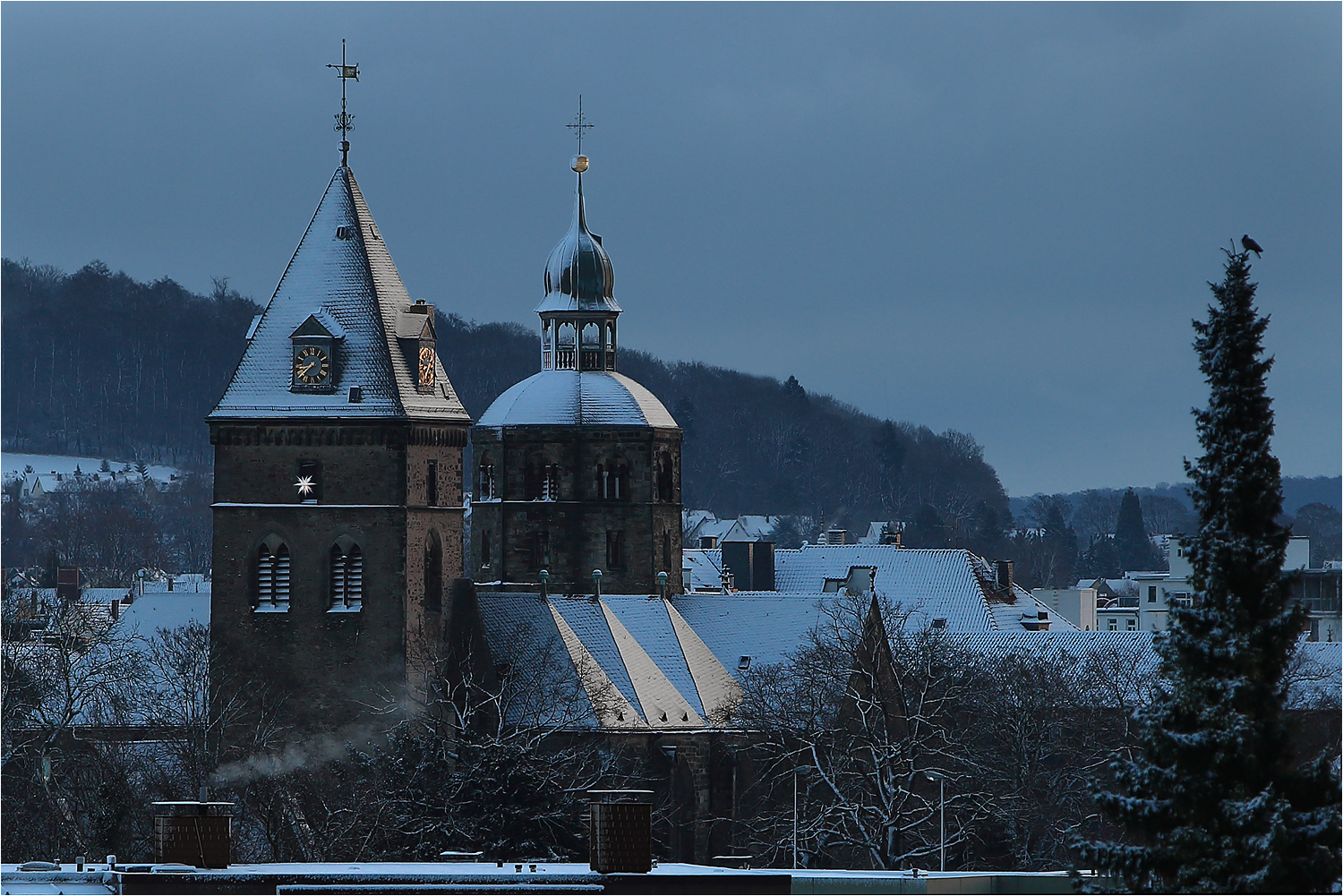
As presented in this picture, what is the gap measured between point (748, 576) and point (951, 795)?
45916 millimetres

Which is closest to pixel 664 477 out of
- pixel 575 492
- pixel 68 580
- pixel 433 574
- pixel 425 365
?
pixel 575 492

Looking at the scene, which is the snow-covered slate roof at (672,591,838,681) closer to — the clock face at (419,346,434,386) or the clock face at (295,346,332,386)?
the clock face at (419,346,434,386)

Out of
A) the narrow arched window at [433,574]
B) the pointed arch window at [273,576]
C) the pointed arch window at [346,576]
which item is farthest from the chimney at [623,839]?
the narrow arched window at [433,574]

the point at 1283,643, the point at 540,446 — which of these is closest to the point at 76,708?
the point at 540,446

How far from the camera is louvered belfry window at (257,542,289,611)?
6538cm

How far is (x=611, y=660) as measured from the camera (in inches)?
2753

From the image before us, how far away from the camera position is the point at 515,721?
66562mm

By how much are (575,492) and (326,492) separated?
1462cm

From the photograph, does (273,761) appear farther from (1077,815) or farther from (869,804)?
Answer: (1077,815)

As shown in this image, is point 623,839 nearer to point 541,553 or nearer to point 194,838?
point 194,838

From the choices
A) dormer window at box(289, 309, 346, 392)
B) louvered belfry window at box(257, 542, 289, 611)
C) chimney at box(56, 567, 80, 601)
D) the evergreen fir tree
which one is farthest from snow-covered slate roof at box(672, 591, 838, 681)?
chimney at box(56, 567, 80, 601)

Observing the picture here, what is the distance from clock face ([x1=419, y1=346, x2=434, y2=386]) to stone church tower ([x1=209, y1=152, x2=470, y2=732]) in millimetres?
31

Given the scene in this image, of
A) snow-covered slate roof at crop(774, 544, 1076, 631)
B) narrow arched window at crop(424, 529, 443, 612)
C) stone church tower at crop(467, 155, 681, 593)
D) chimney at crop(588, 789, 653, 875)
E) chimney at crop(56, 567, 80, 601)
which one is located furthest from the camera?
chimney at crop(56, 567, 80, 601)

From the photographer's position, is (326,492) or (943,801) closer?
(326,492)
